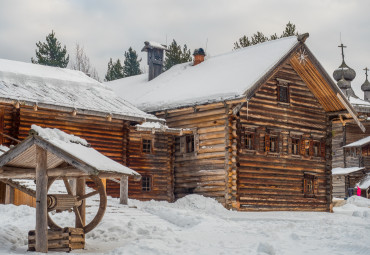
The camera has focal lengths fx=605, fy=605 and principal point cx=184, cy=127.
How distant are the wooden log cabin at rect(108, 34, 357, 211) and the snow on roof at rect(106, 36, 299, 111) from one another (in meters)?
0.07

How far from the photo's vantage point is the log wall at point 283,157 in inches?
1021

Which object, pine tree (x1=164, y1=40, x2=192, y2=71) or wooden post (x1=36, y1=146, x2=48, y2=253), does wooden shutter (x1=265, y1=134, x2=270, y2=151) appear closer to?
wooden post (x1=36, y1=146, x2=48, y2=253)

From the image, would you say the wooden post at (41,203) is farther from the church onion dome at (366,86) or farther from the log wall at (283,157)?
the church onion dome at (366,86)

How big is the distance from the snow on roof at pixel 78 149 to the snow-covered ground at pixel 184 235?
5.53 ft

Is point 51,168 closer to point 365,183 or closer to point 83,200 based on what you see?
point 83,200

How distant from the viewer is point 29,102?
21156mm

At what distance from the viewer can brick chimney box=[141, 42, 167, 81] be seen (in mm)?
35000

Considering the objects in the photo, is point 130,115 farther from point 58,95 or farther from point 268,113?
point 268,113

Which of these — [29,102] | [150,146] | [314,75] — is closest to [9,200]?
[29,102]

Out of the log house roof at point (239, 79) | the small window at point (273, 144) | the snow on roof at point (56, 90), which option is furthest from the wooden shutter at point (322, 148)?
the snow on roof at point (56, 90)

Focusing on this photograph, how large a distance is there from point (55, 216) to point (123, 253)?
5187mm

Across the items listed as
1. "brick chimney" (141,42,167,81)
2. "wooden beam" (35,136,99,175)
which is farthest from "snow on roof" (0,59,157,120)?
"wooden beam" (35,136,99,175)

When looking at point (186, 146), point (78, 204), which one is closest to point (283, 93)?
point (186, 146)

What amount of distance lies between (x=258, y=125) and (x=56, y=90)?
8.85 meters
